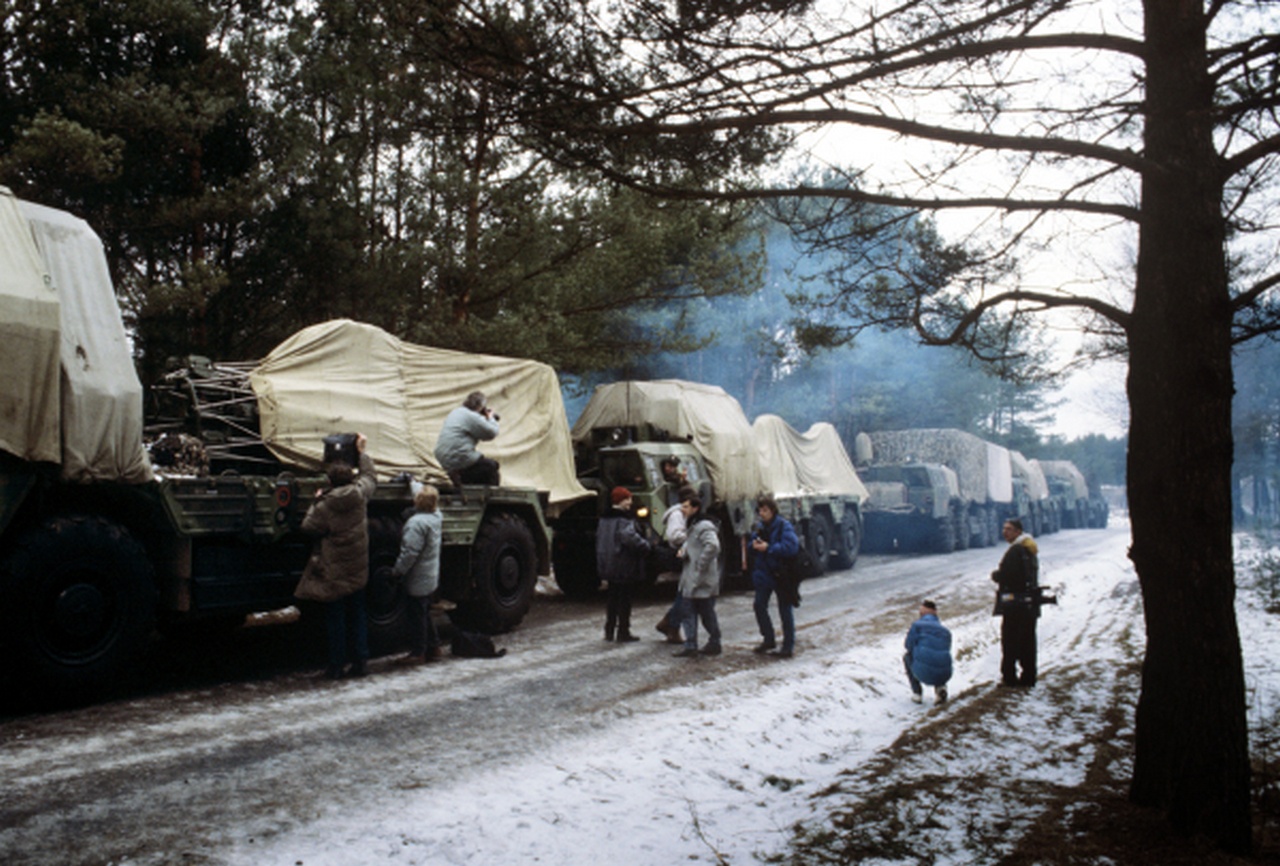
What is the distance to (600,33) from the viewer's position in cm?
505

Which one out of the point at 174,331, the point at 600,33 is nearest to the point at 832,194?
the point at 600,33

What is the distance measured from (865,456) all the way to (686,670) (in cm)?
1748

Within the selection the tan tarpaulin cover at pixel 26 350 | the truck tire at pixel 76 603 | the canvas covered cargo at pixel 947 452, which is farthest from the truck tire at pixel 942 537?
the tan tarpaulin cover at pixel 26 350

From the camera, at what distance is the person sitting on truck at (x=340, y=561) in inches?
307

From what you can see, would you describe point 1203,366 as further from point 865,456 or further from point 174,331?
point 865,456

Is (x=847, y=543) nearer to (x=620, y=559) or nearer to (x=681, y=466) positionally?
(x=681, y=466)

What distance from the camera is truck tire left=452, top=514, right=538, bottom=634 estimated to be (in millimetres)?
9914

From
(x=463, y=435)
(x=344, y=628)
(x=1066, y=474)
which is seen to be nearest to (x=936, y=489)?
(x=463, y=435)

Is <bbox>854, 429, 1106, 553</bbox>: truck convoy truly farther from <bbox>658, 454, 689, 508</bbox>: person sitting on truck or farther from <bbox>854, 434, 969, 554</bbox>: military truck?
<bbox>658, 454, 689, 508</bbox>: person sitting on truck

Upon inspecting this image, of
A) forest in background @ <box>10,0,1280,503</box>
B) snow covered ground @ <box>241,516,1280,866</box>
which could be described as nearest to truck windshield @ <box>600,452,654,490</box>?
forest in background @ <box>10,0,1280,503</box>

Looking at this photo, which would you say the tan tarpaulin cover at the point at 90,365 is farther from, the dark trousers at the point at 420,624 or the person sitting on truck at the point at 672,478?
the person sitting on truck at the point at 672,478

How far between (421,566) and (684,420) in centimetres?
713

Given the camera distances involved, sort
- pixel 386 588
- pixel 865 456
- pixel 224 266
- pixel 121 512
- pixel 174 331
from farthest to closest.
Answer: pixel 865 456 < pixel 224 266 < pixel 174 331 < pixel 386 588 < pixel 121 512

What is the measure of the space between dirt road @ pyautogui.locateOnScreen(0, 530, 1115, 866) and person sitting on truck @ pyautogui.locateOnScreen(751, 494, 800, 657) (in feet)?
0.90
